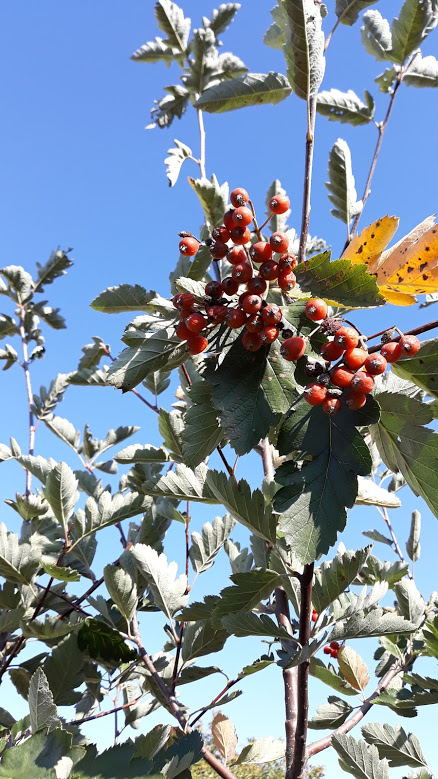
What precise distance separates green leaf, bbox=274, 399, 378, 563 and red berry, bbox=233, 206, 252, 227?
0.46 m

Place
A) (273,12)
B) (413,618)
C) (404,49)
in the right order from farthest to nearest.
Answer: (413,618) < (404,49) < (273,12)

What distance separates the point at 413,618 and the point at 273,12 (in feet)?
7.71

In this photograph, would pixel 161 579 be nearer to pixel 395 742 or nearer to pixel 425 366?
pixel 395 742

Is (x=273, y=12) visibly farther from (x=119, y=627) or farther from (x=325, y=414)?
(x=119, y=627)

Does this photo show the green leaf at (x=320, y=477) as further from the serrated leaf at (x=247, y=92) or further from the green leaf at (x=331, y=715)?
the green leaf at (x=331, y=715)

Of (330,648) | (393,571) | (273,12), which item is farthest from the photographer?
(330,648)

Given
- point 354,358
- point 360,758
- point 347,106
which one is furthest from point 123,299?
point 360,758

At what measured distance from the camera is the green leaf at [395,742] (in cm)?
226

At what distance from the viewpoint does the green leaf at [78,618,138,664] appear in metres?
2.13

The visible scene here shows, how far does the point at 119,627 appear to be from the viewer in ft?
7.07

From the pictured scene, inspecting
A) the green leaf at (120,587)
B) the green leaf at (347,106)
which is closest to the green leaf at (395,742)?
the green leaf at (120,587)

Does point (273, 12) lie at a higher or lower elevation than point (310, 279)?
higher

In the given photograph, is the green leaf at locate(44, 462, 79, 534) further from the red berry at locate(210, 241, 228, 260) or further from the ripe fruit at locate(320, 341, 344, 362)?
the ripe fruit at locate(320, 341, 344, 362)

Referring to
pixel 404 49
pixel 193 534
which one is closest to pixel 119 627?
pixel 193 534
